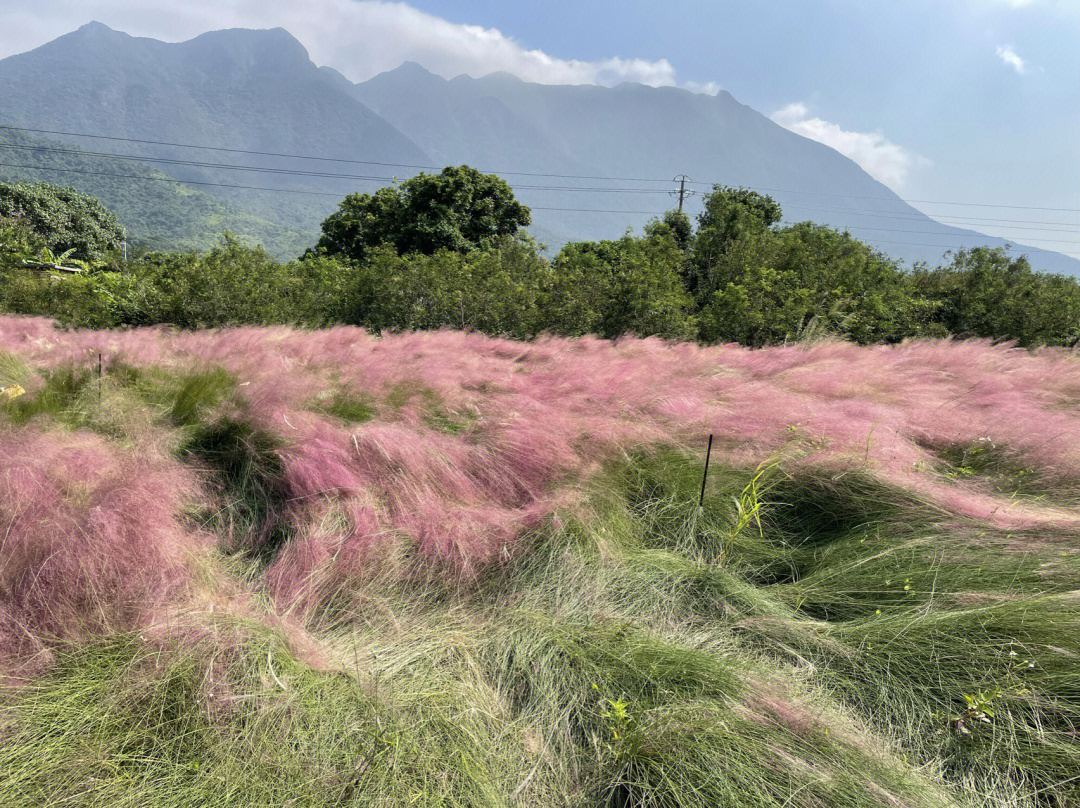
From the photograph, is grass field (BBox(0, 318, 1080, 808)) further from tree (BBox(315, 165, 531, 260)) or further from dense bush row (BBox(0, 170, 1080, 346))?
tree (BBox(315, 165, 531, 260))

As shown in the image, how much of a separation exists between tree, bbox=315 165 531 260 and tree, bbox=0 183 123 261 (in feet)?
57.1

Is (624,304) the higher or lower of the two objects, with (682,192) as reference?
lower

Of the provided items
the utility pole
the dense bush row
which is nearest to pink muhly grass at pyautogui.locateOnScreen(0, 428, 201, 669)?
the dense bush row

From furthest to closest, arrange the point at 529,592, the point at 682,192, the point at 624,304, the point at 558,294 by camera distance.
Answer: the point at 682,192 < the point at 558,294 < the point at 624,304 < the point at 529,592

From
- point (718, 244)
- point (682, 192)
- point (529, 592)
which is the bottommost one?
point (529, 592)

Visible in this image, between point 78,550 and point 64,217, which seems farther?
point 64,217

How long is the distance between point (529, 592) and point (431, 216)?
25319 mm

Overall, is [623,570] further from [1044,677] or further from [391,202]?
[391,202]

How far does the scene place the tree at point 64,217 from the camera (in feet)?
117

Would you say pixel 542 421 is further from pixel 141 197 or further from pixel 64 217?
pixel 141 197

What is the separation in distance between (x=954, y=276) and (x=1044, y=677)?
50.3ft

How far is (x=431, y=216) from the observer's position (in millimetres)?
24984

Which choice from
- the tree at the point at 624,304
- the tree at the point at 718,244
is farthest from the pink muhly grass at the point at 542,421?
the tree at the point at 718,244

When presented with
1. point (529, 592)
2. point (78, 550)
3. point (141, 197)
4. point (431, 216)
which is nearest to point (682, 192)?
point (431, 216)
